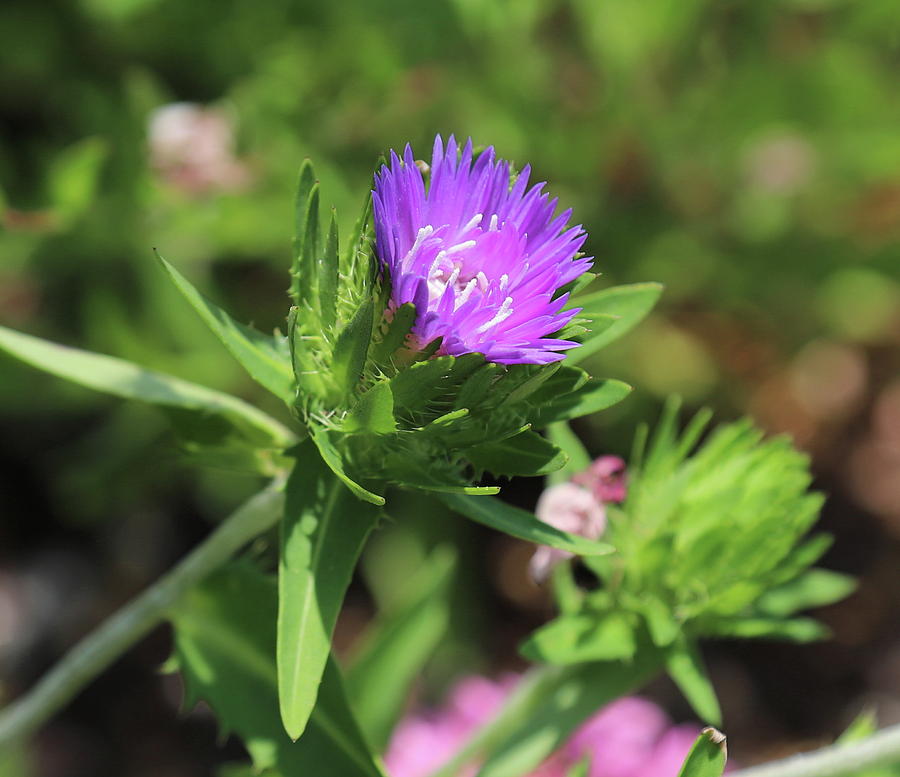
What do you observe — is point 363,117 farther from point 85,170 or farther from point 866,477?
point 866,477

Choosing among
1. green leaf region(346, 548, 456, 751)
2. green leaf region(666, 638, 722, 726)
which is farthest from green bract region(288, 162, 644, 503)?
green leaf region(346, 548, 456, 751)

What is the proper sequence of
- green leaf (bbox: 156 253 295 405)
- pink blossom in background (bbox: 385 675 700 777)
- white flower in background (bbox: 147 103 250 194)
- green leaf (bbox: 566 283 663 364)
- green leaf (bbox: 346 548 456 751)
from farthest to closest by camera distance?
white flower in background (bbox: 147 103 250 194) < pink blossom in background (bbox: 385 675 700 777) < green leaf (bbox: 346 548 456 751) < green leaf (bbox: 566 283 663 364) < green leaf (bbox: 156 253 295 405)

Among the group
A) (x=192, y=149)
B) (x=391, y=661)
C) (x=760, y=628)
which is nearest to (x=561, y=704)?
(x=760, y=628)

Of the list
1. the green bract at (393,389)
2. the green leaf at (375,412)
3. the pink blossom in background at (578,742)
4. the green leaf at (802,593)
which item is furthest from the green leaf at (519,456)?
the pink blossom in background at (578,742)

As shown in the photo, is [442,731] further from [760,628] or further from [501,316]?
[501,316]

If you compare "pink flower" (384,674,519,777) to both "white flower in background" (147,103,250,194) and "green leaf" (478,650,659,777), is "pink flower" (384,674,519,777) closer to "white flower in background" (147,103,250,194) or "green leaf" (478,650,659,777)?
"green leaf" (478,650,659,777)

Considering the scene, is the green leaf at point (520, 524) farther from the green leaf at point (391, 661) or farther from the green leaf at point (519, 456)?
the green leaf at point (391, 661)
